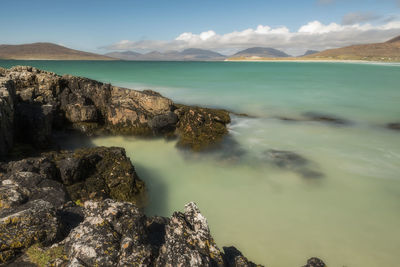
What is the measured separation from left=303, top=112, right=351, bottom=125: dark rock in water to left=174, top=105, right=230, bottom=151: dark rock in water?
30.5 feet

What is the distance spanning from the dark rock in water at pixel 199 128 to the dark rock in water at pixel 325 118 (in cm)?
928

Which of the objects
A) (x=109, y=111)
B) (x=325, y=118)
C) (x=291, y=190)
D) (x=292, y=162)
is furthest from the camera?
(x=325, y=118)

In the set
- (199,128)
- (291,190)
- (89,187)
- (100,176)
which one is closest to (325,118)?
(199,128)

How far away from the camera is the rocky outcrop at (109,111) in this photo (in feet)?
52.6

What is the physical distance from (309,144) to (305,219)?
7.99 meters

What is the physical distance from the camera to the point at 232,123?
2012 centimetres

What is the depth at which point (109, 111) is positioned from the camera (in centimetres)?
1716

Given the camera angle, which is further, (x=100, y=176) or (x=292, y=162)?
(x=292, y=162)

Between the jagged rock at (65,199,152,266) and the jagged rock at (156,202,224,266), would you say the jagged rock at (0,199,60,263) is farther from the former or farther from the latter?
the jagged rock at (156,202,224,266)

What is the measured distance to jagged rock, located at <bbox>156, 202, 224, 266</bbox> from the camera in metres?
3.80

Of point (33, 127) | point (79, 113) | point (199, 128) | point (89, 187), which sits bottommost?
point (89, 187)

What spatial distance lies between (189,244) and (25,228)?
2.89 m

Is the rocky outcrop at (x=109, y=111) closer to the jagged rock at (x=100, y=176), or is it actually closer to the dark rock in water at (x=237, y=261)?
the jagged rock at (x=100, y=176)

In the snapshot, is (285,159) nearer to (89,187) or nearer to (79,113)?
(89,187)
